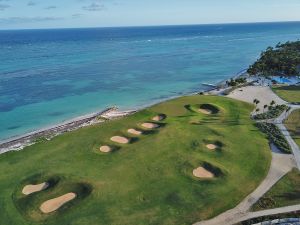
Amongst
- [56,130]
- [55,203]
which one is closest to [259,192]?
[55,203]

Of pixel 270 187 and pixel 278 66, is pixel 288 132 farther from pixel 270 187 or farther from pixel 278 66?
pixel 278 66

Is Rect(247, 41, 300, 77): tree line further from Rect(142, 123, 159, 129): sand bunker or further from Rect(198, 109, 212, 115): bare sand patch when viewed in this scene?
Rect(142, 123, 159, 129): sand bunker

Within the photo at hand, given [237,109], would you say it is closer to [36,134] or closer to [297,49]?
[36,134]

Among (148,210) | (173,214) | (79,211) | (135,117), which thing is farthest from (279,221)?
(135,117)

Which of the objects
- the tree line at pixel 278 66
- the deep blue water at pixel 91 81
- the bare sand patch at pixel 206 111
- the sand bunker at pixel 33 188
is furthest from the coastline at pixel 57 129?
the tree line at pixel 278 66

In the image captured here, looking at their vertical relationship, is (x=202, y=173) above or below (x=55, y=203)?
above

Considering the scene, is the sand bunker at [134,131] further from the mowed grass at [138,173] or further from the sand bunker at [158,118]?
the sand bunker at [158,118]
